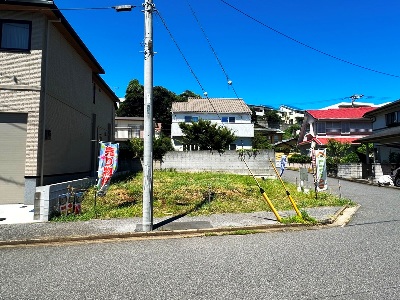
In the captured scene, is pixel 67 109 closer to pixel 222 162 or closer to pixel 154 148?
pixel 154 148

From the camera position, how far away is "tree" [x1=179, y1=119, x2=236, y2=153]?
2778 cm

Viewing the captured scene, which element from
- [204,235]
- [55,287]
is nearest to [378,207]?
[204,235]

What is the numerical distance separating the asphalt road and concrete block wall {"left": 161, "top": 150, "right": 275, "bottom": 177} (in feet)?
35.4

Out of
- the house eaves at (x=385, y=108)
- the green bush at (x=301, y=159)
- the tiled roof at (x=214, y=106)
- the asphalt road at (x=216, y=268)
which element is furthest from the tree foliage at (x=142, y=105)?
the asphalt road at (x=216, y=268)

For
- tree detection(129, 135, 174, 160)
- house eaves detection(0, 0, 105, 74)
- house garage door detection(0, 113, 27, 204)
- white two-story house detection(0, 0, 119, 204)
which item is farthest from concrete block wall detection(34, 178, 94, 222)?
tree detection(129, 135, 174, 160)

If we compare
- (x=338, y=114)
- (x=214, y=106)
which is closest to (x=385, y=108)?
(x=338, y=114)

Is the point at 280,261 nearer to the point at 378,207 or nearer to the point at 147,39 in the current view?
the point at 147,39

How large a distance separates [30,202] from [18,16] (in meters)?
6.89

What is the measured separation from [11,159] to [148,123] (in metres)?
6.53

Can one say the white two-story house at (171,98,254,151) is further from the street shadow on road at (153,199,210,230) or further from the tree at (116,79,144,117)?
the street shadow on road at (153,199,210,230)

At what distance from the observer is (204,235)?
7.10 meters

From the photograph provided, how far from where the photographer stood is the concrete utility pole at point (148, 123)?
7.30 m

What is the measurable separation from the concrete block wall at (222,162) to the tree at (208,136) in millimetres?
8281

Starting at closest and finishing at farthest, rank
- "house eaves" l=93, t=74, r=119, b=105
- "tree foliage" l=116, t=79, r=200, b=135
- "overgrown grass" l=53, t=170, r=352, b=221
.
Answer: "overgrown grass" l=53, t=170, r=352, b=221, "house eaves" l=93, t=74, r=119, b=105, "tree foliage" l=116, t=79, r=200, b=135
